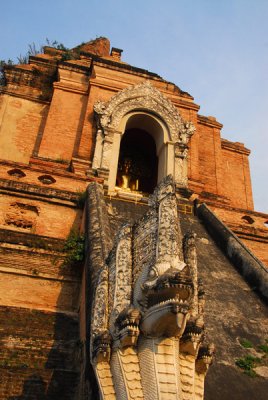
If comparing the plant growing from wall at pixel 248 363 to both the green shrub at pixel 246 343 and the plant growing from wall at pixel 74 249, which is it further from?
the plant growing from wall at pixel 74 249

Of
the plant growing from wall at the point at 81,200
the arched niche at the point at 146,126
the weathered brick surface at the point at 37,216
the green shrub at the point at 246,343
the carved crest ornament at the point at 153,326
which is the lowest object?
the carved crest ornament at the point at 153,326

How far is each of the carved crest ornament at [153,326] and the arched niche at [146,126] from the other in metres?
8.72

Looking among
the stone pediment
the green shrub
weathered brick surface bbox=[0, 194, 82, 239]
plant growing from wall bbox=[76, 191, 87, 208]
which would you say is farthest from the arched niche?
the green shrub

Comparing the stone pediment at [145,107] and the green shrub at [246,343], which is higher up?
the stone pediment at [145,107]

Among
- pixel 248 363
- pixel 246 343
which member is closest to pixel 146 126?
pixel 246 343

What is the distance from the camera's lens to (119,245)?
432cm

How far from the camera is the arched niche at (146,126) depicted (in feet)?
42.9

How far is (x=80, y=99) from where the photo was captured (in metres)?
14.8

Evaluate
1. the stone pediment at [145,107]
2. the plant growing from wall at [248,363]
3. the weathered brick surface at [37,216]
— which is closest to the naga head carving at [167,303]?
the plant growing from wall at [248,363]

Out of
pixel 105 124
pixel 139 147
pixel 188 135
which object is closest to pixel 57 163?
pixel 105 124

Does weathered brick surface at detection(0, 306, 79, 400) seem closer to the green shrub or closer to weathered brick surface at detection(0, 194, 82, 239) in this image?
the green shrub

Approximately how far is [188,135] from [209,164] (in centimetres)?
182

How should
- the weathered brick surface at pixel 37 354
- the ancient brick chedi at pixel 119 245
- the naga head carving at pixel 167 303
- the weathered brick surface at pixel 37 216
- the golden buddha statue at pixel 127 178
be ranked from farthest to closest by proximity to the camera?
the golden buddha statue at pixel 127 178 < the weathered brick surface at pixel 37 216 < the weathered brick surface at pixel 37 354 < the ancient brick chedi at pixel 119 245 < the naga head carving at pixel 167 303

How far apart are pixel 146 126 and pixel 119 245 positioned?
11198mm
